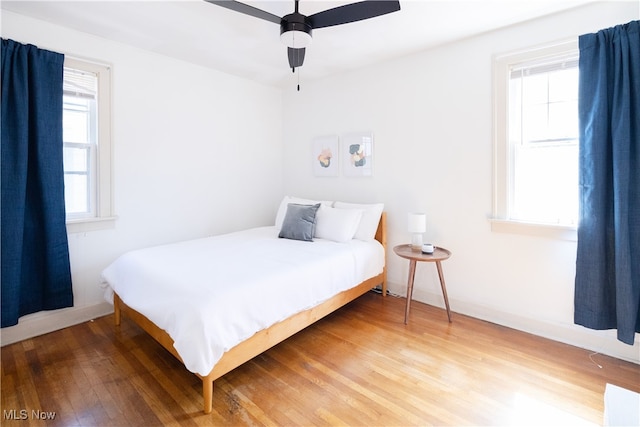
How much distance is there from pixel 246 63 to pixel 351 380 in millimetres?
3306

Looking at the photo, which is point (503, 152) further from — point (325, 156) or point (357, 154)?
point (325, 156)

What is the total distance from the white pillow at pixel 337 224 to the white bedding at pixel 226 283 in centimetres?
13

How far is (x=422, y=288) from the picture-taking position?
3.22 meters

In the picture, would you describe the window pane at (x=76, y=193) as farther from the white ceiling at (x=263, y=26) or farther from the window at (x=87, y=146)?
the white ceiling at (x=263, y=26)

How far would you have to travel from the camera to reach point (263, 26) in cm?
258

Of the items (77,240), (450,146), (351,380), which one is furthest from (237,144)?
(351,380)

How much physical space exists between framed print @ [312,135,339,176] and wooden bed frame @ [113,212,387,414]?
1561mm

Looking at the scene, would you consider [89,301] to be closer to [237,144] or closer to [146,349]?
[146,349]

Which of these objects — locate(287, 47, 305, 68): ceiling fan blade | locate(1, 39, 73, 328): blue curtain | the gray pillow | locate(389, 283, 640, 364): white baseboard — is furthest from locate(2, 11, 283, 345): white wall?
locate(389, 283, 640, 364): white baseboard

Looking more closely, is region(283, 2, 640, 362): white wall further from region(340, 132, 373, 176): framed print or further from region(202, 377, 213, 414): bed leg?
region(202, 377, 213, 414): bed leg

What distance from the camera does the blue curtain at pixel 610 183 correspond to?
2.03m

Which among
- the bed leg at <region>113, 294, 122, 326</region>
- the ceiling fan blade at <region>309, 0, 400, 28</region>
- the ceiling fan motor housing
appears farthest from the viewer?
the bed leg at <region>113, 294, 122, 326</region>

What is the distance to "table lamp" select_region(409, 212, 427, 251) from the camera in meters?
2.89

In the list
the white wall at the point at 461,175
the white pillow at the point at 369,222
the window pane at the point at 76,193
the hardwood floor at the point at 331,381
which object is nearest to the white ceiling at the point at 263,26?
the white wall at the point at 461,175
